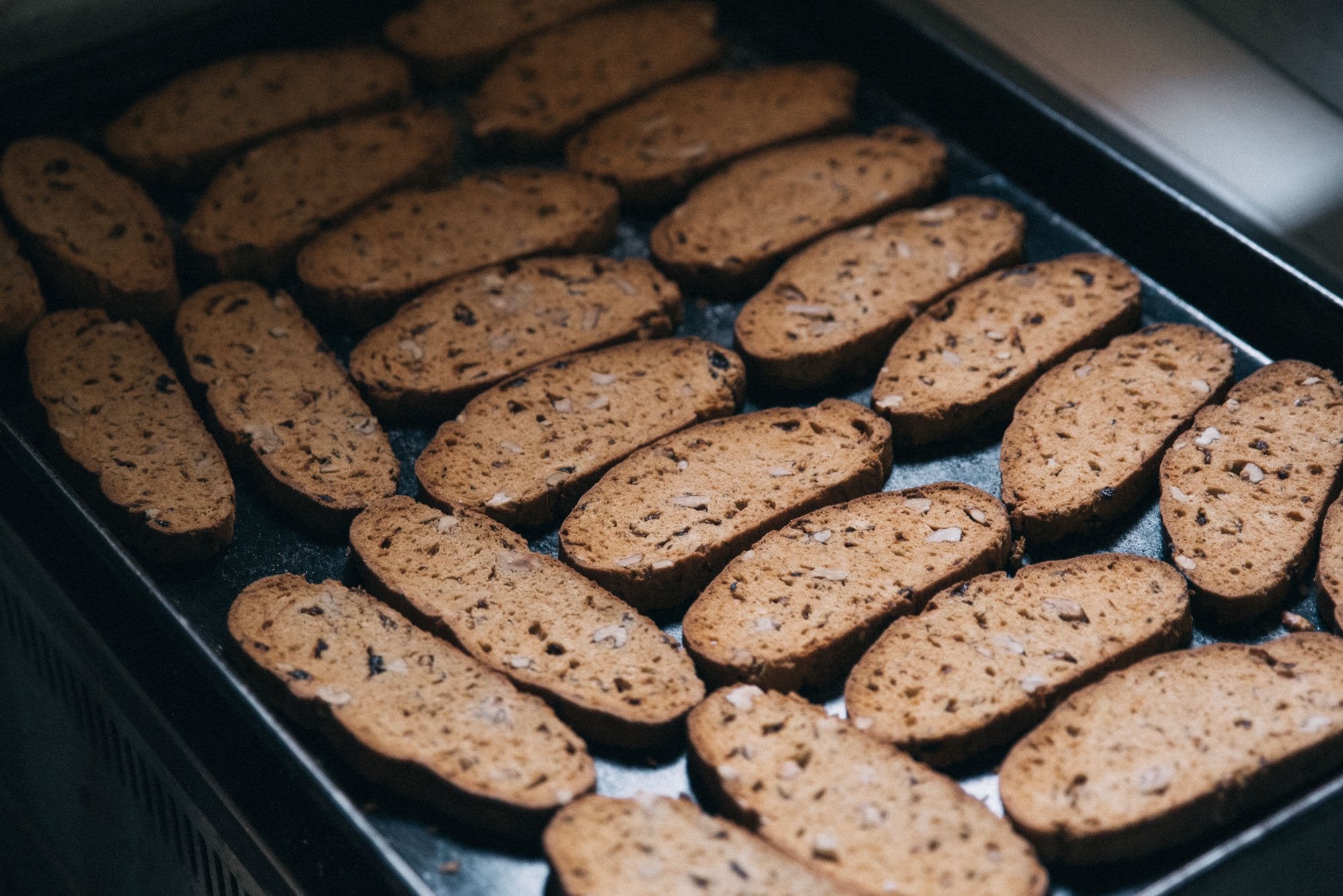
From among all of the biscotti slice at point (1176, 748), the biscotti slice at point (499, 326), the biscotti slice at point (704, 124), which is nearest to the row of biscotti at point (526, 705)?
the biscotti slice at point (1176, 748)

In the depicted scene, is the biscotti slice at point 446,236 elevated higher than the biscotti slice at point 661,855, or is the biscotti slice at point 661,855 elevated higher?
the biscotti slice at point 446,236

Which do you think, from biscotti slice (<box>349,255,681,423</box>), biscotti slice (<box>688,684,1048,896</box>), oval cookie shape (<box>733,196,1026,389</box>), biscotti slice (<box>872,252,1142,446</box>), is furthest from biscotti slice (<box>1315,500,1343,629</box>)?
biscotti slice (<box>349,255,681,423</box>)

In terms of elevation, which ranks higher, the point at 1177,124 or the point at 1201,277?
the point at 1177,124

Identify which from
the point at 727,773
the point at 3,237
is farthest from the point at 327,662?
the point at 3,237

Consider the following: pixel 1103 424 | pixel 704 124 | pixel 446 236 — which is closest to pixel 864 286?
pixel 1103 424

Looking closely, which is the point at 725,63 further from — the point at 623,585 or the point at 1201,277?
the point at 623,585

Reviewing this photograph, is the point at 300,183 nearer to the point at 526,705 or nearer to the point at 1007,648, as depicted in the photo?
the point at 526,705

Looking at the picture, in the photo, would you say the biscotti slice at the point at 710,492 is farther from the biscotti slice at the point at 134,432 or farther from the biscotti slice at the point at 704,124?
the biscotti slice at the point at 704,124
